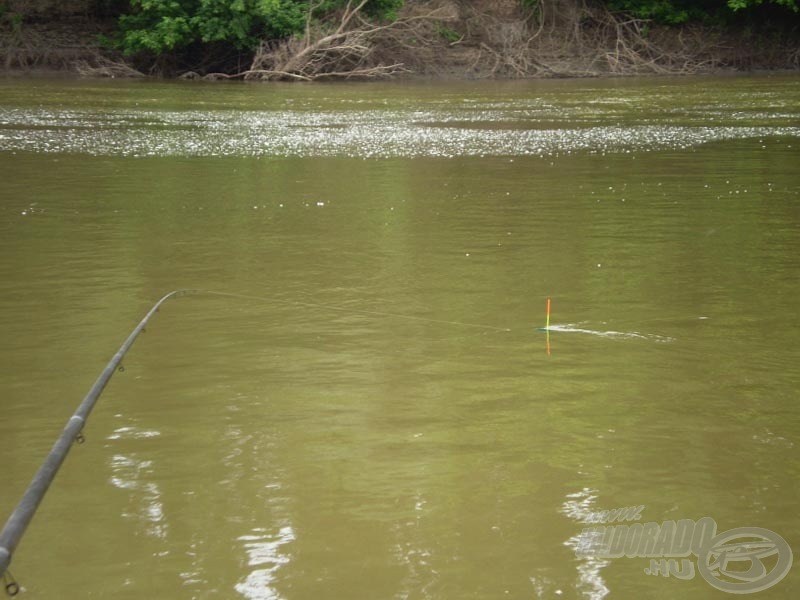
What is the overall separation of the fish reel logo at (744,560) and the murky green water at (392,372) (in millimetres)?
64

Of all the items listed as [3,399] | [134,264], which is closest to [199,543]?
[3,399]

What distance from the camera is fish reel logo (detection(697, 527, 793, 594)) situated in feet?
13.4

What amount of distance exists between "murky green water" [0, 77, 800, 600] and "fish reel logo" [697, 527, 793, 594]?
64mm

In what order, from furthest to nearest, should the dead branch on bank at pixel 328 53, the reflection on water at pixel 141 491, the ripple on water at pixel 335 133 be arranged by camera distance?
the dead branch on bank at pixel 328 53 < the ripple on water at pixel 335 133 < the reflection on water at pixel 141 491

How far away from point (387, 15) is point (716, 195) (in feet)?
89.7

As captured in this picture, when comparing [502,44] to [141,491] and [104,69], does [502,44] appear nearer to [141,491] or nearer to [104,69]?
[104,69]

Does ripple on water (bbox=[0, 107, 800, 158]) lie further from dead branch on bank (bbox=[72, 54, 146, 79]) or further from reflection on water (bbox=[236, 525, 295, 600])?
dead branch on bank (bbox=[72, 54, 146, 79])

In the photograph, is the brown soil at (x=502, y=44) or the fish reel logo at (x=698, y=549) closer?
the fish reel logo at (x=698, y=549)

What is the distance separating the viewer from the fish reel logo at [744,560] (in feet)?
13.4

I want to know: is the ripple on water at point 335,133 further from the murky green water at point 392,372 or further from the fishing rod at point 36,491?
the fishing rod at point 36,491

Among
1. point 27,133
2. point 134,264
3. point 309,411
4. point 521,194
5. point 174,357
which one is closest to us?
point 309,411

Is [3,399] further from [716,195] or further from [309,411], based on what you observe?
[716,195]

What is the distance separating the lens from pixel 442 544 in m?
4.41

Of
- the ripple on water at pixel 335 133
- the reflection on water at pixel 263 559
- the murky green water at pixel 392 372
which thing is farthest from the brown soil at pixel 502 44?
the reflection on water at pixel 263 559
